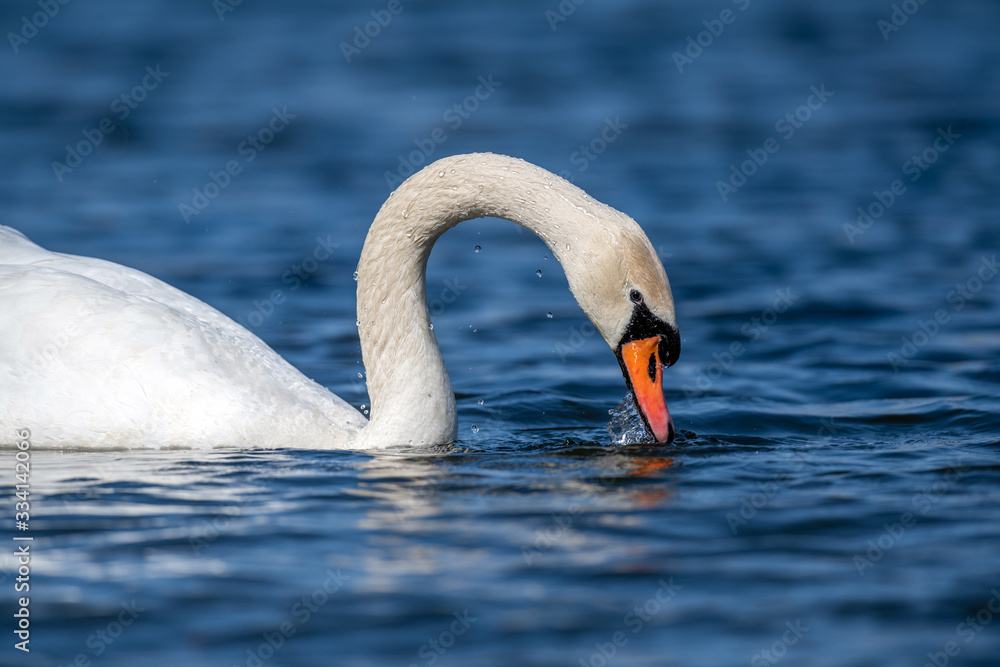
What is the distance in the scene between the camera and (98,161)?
56.9 ft

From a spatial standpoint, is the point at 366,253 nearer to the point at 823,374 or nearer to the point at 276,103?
the point at 823,374

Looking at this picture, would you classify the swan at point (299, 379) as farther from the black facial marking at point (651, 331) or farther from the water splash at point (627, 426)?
the water splash at point (627, 426)

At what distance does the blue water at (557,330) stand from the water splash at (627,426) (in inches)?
4.8

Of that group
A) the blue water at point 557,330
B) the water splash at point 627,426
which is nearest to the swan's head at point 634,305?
the water splash at point 627,426

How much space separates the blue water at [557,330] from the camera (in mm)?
5102

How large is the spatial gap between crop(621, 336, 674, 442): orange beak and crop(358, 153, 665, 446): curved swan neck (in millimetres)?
183

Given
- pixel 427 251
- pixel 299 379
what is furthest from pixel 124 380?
pixel 427 251

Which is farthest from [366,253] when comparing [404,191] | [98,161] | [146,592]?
[98,161]

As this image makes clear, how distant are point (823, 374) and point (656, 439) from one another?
3.00m

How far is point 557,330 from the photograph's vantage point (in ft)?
36.9

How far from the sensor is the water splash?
7.77 m

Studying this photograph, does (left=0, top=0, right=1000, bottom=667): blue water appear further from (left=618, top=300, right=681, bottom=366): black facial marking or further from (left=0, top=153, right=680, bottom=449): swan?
(left=618, top=300, right=681, bottom=366): black facial marking

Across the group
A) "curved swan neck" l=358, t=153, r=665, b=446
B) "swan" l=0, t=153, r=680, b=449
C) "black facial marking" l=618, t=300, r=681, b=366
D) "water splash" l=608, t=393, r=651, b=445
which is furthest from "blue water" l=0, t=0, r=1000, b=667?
"black facial marking" l=618, t=300, r=681, b=366

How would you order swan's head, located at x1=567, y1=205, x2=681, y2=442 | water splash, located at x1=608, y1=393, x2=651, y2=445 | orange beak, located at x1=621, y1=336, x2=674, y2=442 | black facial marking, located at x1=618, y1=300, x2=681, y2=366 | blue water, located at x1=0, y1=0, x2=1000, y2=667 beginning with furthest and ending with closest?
water splash, located at x1=608, y1=393, x2=651, y2=445, orange beak, located at x1=621, y1=336, x2=674, y2=442, black facial marking, located at x1=618, y1=300, x2=681, y2=366, swan's head, located at x1=567, y1=205, x2=681, y2=442, blue water, located at x1=0, y1=0, x2=1000, y2=667
